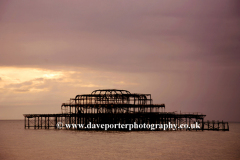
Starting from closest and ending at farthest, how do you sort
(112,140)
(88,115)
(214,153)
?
Result: 1. (214,153)
2. (112,140)
3. (88,115)

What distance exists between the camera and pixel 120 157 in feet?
137

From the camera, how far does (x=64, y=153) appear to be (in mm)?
44500

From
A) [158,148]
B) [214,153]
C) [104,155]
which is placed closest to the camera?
[104,155]

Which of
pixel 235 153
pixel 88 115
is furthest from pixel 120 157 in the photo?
pixel 88 115

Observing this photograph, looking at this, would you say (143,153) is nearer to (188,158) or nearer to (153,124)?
(188,158)

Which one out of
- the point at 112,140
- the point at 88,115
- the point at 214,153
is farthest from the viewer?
the point at 88,115

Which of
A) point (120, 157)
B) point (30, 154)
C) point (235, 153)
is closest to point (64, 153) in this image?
point (30, 154)

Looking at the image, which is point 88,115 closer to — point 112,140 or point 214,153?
point 112,140

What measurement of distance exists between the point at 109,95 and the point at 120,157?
119 ft

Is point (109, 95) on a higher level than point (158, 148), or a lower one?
higher

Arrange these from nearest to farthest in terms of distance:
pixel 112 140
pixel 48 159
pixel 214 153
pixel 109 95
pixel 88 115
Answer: pixel 48 159 < pixel 214 153 < pixel 112 140 < pixel 88 115 < pixel 109 95

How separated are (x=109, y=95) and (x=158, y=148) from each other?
2982 centimetres

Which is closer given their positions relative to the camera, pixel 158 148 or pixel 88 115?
pixel 158 148

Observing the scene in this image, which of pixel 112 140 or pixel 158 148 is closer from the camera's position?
pixel 158 148
